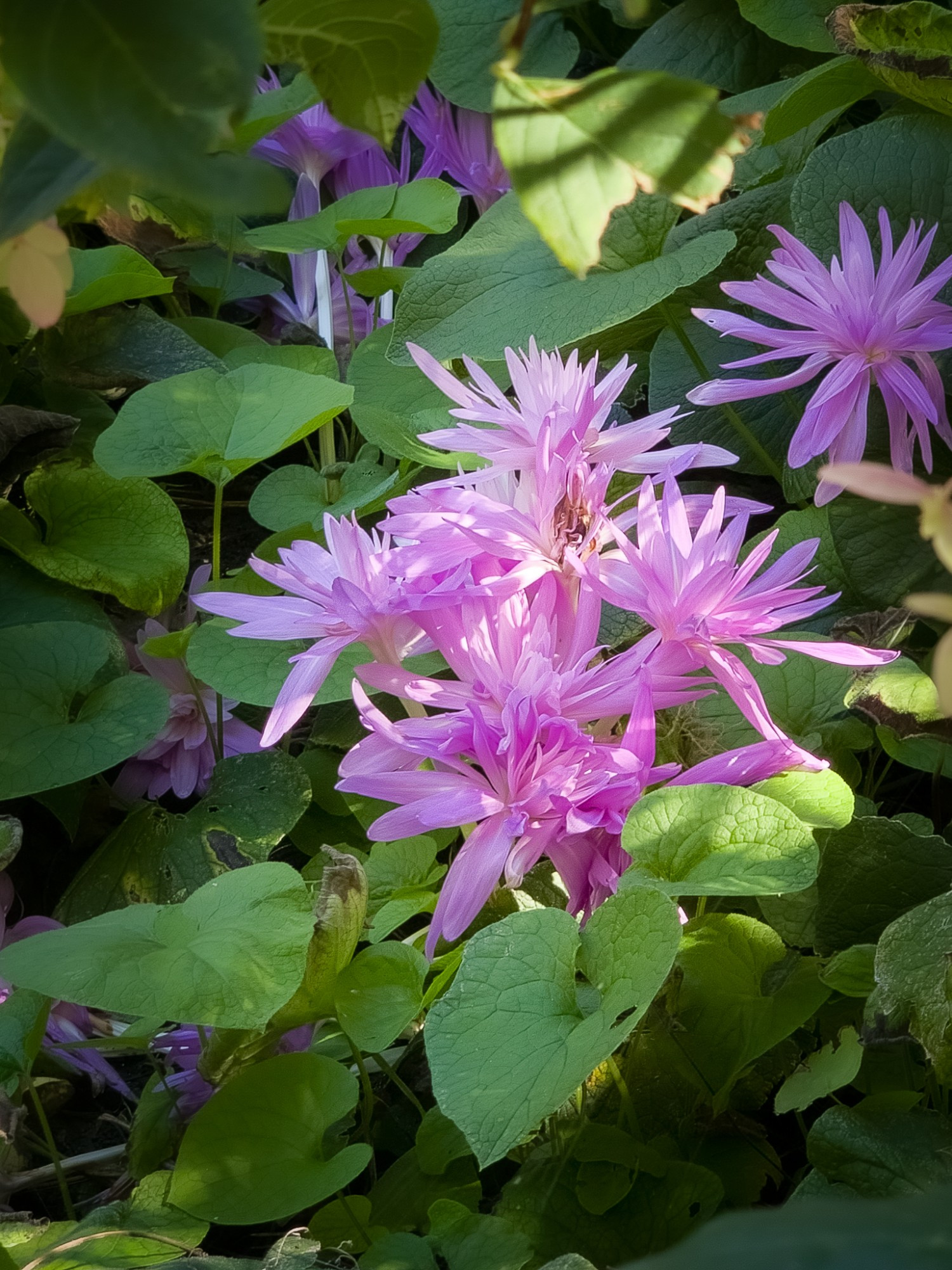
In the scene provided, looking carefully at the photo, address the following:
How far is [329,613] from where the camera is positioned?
625mm

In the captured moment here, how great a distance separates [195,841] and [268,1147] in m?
0.31

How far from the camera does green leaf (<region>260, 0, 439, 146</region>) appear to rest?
0.80 ft

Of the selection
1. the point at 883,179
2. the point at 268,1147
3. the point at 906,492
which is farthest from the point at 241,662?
the point at 906,492

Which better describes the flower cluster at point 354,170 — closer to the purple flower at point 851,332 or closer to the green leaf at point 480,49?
the green leaf at point 480,49

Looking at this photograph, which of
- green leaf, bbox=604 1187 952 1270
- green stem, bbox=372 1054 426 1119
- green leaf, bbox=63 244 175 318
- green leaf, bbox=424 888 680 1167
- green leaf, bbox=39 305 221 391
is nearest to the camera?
green leaf, bbox=604 1187 952 1270

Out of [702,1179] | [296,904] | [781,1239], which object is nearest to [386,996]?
[296,904]

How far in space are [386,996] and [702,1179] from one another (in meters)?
0.18

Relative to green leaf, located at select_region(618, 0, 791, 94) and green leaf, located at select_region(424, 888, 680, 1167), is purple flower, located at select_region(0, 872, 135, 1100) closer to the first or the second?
green leaf, located at select_region(424, 888, 680, 1167)

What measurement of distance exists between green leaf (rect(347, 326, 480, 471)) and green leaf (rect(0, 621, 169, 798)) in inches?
10.6

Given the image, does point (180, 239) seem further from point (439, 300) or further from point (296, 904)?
point (296, 904)

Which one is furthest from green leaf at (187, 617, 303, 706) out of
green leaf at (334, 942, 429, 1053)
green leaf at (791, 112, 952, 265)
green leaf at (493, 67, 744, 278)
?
green leaf at (493, 67, 744, 278)

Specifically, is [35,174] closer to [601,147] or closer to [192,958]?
[601,147]

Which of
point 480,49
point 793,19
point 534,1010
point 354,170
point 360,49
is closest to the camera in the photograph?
point 360,49

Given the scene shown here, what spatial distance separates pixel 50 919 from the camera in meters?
0.86
